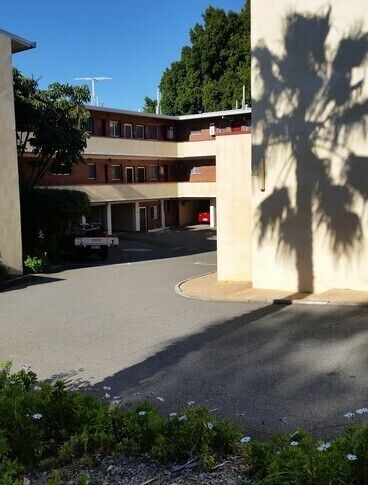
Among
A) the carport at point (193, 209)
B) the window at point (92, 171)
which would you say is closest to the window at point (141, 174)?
the window at point (92, 171)

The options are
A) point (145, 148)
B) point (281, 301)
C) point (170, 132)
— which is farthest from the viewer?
point (170, 132)

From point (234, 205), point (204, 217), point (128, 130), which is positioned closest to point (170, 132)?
point (128, 130)

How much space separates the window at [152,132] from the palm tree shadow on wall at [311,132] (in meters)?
26.2

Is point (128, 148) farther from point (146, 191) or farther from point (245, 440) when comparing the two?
point (245, 440)

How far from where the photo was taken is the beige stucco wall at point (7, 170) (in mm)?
19250

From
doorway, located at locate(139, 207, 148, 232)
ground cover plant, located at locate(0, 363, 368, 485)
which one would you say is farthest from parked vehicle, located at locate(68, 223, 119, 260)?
ground cover plant, located at locate(0, 363, 368, 485)

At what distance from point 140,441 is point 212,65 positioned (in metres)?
50.4

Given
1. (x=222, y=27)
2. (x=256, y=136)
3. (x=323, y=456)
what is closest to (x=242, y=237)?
(x=256, y=136)

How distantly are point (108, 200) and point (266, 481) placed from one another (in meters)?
33.3

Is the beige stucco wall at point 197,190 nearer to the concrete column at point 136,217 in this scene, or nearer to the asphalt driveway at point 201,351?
the concrete column at point 136,217

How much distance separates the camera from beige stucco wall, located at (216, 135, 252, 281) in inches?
654

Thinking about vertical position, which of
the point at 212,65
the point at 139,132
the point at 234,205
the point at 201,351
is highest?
the point at 212,65

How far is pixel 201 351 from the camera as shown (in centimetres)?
984

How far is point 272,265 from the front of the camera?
15312mm
